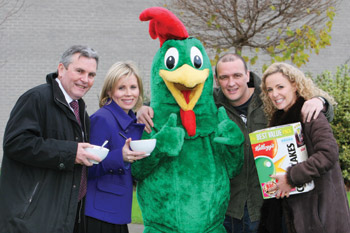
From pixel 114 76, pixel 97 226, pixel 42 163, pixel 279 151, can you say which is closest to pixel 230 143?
pixel 279 151

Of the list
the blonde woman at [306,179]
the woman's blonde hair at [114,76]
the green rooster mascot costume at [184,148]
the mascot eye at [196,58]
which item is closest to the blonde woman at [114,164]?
the woman's blonde hair at [114,76]

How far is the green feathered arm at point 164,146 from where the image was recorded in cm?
299

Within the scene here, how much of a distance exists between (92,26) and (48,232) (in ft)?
32.0

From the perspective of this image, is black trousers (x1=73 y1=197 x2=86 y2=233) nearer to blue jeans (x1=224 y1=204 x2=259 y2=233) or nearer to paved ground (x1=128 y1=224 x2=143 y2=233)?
blue jeans (x1=224 y1=204 x2=259 y2=233)

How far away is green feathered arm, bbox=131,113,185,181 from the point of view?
2.99m

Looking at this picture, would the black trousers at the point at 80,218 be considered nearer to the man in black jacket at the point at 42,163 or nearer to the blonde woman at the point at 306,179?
the man in black jacket at the point at 42,163

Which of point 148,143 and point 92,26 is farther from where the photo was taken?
point 92,26

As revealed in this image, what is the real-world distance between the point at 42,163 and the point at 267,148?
1.49 m

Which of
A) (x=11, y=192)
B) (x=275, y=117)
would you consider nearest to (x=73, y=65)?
(x=11, y=192)

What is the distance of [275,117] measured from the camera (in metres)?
3.04

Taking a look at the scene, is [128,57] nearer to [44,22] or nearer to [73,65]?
[44,22]

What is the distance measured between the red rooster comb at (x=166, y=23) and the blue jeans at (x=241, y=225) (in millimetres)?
1538

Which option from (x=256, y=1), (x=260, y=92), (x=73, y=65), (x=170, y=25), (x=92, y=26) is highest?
(x=92, y=26)

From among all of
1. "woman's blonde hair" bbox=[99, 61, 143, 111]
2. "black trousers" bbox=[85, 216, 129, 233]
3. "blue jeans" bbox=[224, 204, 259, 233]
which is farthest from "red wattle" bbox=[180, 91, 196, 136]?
"black trousers" bbox=[85, 216, 129, 233]
